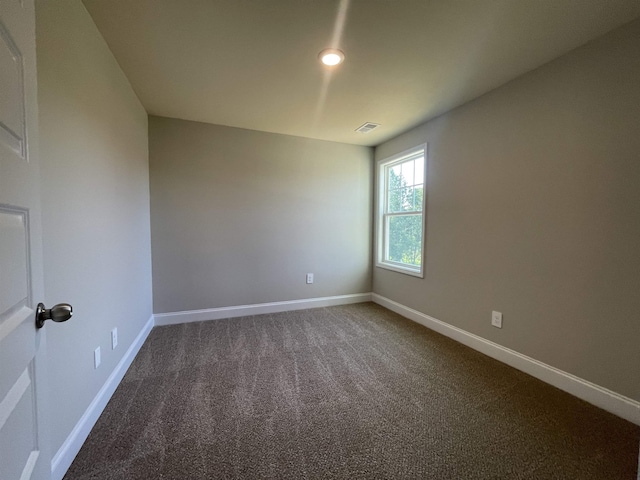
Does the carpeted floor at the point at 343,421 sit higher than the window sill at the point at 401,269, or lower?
lower

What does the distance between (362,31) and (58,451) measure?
2694mm

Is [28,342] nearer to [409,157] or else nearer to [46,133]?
[46,133]

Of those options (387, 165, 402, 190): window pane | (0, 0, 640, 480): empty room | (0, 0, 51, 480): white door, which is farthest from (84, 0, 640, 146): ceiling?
(0, 0, 51, 480): white door

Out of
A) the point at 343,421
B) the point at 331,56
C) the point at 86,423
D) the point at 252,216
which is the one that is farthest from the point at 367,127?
the point at 86,423

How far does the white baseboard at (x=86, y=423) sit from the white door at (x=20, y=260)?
667mm

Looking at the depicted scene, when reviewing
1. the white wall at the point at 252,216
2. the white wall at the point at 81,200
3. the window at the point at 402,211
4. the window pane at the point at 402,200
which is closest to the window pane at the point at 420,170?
the window at the point at 402,211

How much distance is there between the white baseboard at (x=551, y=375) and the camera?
1.59m

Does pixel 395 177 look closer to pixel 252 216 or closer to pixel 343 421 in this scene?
pixel 252 216

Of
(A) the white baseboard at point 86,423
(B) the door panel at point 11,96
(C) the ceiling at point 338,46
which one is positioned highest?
(C) the ceiling at point 338,46

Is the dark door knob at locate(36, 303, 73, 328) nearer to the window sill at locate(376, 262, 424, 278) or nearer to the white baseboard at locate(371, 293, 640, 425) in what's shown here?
the white baseboard at locate(371, 293, 640, 425)

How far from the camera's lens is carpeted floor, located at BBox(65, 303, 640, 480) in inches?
50.3

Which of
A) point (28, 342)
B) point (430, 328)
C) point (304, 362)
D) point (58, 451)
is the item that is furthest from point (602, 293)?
point (58, 451)

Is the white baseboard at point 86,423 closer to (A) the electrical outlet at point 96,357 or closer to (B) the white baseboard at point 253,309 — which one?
(A) the electrical outlet at point 96,357

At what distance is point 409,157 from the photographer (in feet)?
10.9
